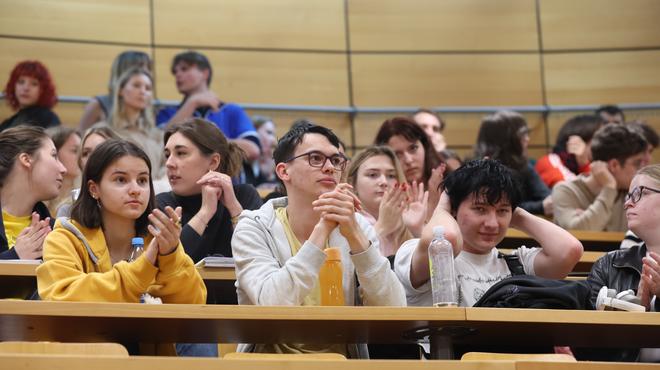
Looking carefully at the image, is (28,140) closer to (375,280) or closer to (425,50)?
(375,280)

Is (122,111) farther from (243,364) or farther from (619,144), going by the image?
(243,364)

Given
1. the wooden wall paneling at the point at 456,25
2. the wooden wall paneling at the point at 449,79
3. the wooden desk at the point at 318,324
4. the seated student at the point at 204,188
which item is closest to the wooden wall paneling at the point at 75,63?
the wooden wall paneling at the point at 449,79

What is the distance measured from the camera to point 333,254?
2.90 metres

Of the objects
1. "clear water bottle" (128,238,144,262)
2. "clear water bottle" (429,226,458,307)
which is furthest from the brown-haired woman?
"clear water bottle" (128,238,144,262)

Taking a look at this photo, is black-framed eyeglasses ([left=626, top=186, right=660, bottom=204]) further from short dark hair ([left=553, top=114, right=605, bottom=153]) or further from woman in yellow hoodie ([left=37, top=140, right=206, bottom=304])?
short dark hair ([left=553, top=114, right=605, bottom=153])

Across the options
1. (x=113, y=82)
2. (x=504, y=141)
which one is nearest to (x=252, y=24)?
(x=113, y=82)

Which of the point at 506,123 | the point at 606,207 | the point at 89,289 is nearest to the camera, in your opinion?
the point at 89,289

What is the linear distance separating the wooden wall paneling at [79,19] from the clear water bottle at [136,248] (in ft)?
10.7

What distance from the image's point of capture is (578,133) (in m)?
5.51

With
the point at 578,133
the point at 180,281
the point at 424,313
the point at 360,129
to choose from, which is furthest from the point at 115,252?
the point at 360,129

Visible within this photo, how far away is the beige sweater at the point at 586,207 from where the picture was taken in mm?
4691

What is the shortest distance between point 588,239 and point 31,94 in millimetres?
2725

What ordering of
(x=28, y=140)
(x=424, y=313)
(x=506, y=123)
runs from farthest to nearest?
(x=506, y=123) → (x=28, y=140) → (x=424, y=313)

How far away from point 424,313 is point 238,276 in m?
0.58
